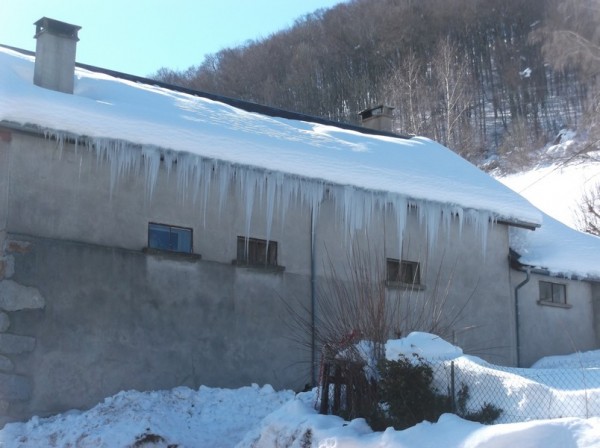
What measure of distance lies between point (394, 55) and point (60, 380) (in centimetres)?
4286

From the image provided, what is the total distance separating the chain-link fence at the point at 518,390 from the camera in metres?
7.08

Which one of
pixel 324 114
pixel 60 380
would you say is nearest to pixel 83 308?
pixel 60 380

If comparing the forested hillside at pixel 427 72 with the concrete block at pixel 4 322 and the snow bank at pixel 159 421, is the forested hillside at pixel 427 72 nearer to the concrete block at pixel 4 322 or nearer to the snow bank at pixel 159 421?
the snow bank at pixel 159 421

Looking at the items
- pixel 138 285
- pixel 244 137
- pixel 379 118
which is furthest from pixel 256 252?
pixel 379 118

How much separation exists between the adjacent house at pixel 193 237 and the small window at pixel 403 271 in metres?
0.03

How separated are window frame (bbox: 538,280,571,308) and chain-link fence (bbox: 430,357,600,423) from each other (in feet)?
20.2

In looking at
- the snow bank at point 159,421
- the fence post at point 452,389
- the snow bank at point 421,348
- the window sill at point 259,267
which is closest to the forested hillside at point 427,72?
the window sill at point 259,267

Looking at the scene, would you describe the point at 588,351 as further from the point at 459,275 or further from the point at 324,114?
the point at 324,114

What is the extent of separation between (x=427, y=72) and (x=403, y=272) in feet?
115

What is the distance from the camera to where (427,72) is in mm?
46031

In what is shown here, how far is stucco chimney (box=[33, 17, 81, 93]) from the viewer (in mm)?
10922

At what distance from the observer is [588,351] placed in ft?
47.3

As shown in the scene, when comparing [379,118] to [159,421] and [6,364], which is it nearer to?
[159,421]

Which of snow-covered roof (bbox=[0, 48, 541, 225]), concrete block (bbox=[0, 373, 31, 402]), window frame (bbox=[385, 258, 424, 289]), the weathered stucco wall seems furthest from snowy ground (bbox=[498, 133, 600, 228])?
concrete block (bbox=[0, 373, 31, 402])
